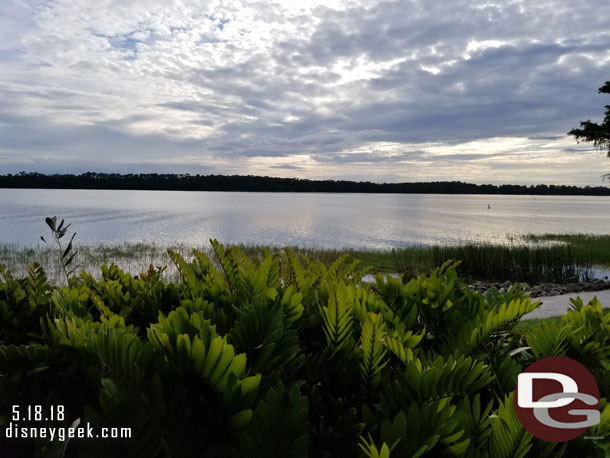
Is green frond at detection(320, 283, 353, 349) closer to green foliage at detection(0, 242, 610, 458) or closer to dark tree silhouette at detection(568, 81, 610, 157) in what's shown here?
green foliage at detection(0, 242, 610, 458)

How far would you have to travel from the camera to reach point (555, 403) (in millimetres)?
1326

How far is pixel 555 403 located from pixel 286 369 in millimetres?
835

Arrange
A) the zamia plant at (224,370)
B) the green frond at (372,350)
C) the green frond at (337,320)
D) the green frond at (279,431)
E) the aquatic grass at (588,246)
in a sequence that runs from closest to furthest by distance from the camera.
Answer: the green frond at (279,431)
the zamia plant at (224,370)
the green frond at (372,350)
the green frond at (337,320)
the aquatic grass at (588,246)

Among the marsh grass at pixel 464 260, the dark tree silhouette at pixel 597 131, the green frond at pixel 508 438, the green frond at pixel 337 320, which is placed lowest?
the marsh grass at pixel 464 260

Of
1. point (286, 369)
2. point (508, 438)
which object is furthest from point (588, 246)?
point (286, 369)

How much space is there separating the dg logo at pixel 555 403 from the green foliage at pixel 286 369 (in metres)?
0.05

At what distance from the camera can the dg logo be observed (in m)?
1.31

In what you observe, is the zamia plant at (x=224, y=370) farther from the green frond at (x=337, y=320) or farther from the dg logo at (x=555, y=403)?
the dg logo at (x=555, y=403)

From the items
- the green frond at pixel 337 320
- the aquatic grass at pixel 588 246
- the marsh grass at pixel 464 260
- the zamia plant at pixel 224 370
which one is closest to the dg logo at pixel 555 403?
the green frond at pixel 337 320

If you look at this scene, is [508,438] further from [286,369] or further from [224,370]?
[224,370]

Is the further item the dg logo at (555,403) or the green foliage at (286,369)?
the dg logo at (555,403)

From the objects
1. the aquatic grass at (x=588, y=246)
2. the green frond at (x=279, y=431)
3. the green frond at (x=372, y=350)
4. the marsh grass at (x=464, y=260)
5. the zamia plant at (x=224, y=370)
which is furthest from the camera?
the aquatic grass at (x=588, y=246)

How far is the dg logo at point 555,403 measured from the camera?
1.31 meters

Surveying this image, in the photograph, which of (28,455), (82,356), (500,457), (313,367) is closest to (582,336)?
(500,457)
